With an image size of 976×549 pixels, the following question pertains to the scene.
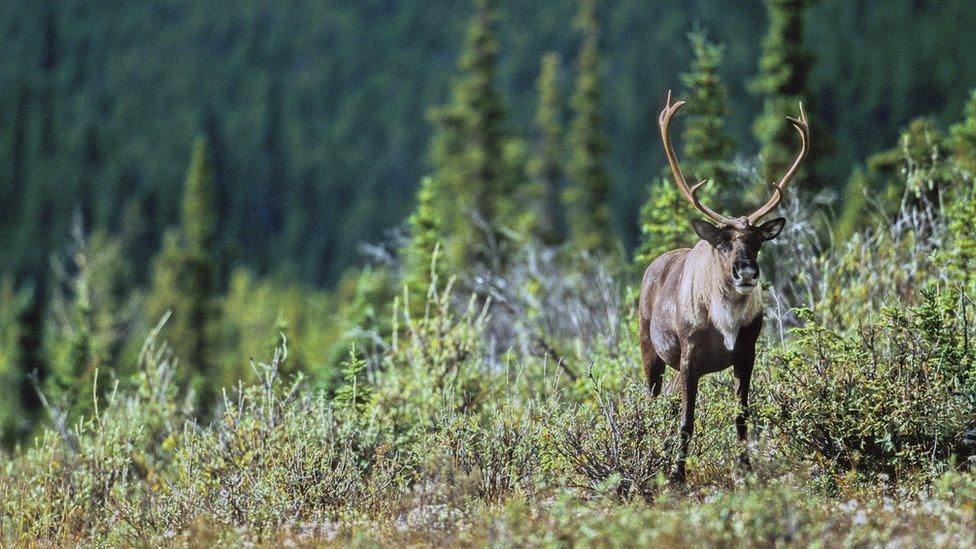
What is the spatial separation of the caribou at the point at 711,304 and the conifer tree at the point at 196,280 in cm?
4022

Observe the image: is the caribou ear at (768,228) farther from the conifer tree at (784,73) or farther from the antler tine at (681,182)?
the conifer tree at (784,73)

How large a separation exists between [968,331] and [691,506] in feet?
11.6

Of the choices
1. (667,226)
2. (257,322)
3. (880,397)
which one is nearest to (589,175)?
(257,322)

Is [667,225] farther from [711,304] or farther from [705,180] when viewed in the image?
[711,304]

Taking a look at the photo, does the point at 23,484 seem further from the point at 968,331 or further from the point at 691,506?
the point at 968,331

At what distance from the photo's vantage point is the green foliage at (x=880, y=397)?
9.22 meters

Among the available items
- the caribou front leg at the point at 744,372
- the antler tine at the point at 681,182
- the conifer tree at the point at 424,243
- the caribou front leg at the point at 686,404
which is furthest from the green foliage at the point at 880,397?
the conifer tree at the point at 424,243

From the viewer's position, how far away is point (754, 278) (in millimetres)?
8336

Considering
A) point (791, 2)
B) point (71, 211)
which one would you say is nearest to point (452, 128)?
point (791, 2)

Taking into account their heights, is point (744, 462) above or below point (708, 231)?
below

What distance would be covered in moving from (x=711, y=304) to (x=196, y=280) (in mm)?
42552

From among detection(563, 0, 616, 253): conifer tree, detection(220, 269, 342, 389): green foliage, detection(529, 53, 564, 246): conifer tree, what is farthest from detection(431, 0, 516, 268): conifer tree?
detection(220, 269, 342, 389): green foliage

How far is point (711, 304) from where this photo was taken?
8805 mm

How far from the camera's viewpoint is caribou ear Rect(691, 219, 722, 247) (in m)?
8.54
